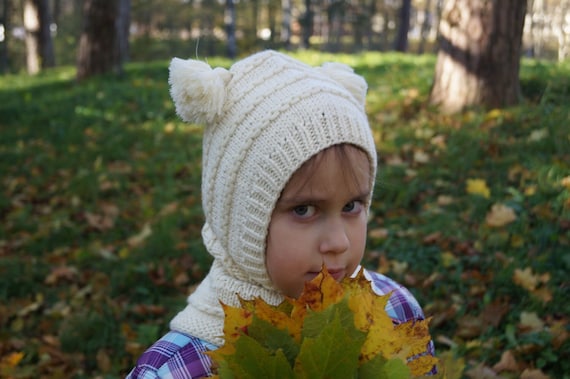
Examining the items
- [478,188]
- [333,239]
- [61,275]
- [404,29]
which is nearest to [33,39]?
[404,29]

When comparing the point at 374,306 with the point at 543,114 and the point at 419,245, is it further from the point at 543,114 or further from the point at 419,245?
the point at 543,114

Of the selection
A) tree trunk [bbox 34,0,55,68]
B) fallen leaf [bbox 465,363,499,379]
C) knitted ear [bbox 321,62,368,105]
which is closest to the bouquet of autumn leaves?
knitted ear [bbox 321,62,368,105]

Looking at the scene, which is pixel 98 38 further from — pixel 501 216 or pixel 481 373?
pixel 481 373

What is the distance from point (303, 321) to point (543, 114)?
4.31 metres

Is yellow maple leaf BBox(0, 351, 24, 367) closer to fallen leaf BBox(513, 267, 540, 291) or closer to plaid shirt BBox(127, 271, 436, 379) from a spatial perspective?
plaid shirt BBox(127, 271, 436, 379)

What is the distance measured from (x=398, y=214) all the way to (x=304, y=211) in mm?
2620

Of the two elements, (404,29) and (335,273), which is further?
(404,29)

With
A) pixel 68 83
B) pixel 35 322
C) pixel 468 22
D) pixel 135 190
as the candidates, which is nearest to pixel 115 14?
pixel 68 83

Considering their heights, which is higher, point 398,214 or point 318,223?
point 318,223

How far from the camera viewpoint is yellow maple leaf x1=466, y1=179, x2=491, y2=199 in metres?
3.75

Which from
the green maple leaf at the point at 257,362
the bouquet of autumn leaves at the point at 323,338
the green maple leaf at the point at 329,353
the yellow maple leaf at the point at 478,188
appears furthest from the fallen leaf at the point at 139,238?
the green maple leaf at the point at 329,353

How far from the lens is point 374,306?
1.12 metres

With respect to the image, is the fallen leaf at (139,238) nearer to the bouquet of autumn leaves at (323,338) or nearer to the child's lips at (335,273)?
the child's lips at (335,273)

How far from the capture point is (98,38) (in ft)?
33.8
